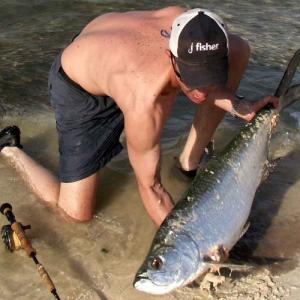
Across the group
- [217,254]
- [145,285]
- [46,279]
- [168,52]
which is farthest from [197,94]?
[46,279]

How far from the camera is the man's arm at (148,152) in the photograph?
10.6 feet

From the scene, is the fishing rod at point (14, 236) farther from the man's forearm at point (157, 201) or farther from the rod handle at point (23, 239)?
the man's forearm at point (157, 201)

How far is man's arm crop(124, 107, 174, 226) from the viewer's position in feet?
10.6

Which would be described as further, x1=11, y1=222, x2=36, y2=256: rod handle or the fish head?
x1=11, y1=222, x2=36, y2=256: rod handle

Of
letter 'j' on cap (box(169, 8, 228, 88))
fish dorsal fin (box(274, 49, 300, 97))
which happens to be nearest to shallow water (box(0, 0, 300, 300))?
fish dorsal fin (box(274, 49, 300, 97))

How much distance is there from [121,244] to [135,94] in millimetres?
1118

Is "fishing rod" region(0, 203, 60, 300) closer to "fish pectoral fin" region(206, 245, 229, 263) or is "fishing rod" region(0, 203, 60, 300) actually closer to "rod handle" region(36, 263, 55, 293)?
"rod handle" region(36, 263, 55, 293)

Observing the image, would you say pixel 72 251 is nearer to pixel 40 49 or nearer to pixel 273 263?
pixel 273 263

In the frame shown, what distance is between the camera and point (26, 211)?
4.17 meters

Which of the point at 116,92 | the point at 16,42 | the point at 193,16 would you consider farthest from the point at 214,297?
the point at 16,42

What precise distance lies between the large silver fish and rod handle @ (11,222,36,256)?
86cm

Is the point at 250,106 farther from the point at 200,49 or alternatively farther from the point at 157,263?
the point at 157,263

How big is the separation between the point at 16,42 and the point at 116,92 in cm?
406

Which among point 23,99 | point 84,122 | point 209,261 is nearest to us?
point 209,261
